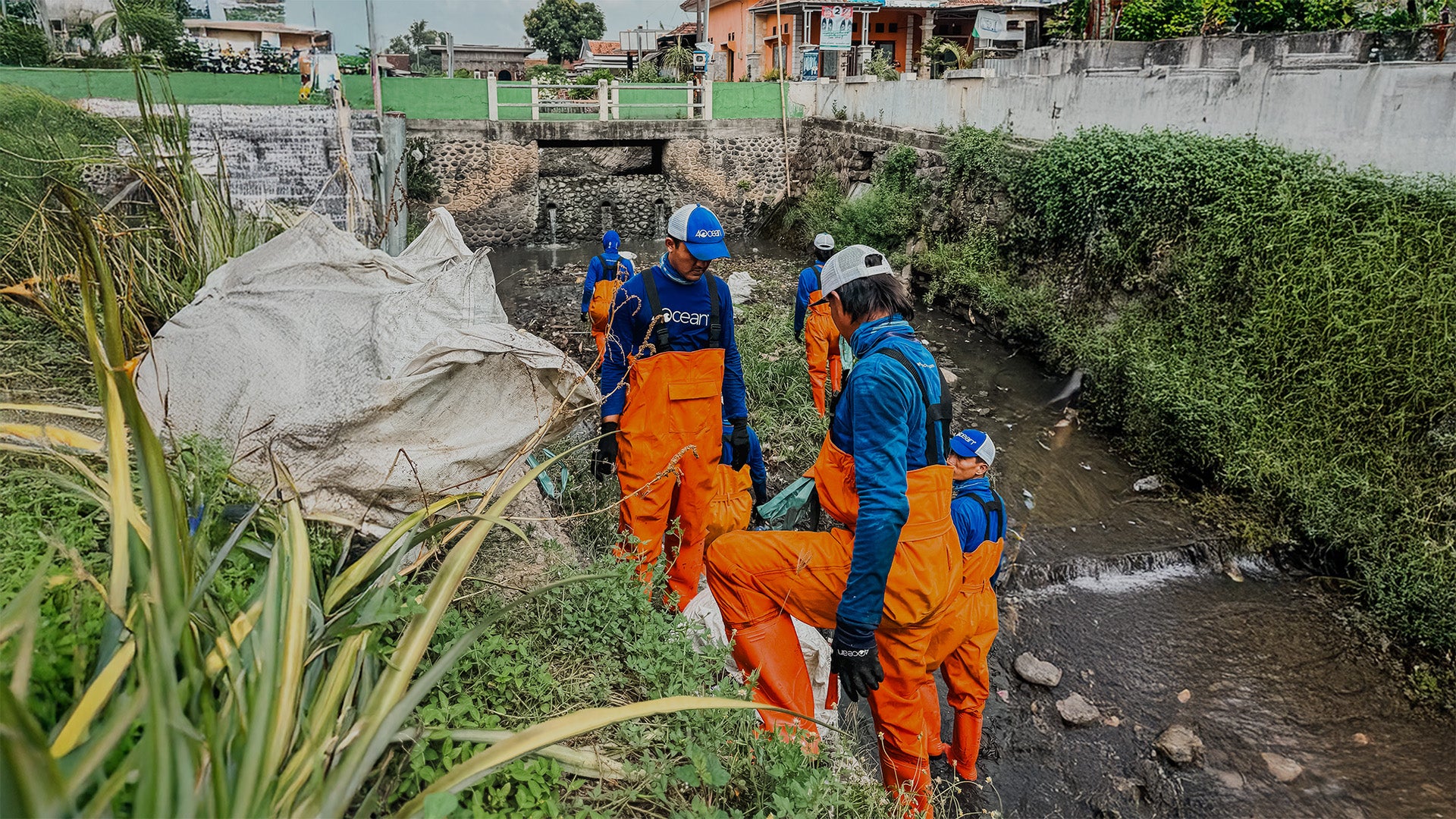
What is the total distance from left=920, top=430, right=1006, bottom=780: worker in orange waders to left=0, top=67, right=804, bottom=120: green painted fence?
45.1 feet

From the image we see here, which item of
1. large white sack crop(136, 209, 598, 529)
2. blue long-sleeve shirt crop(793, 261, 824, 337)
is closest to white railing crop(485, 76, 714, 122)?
blue long-sleeve shirt crop(793, 261, 824, 337)

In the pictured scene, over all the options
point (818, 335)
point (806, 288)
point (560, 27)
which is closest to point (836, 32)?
point (806, 288)

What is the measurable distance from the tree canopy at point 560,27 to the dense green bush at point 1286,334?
171 ft

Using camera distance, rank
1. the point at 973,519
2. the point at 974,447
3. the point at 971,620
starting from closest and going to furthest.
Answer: the point at 971,620, the point at 973,519, the point at 974,447

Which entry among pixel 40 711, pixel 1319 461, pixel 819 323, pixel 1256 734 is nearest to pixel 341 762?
pixel 40 711

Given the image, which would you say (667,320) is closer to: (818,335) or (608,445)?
(608,445)

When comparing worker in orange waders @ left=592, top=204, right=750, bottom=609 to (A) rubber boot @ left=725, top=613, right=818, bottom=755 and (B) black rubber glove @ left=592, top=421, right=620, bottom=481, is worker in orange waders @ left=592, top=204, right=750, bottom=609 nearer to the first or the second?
(B) black rubber glove @ left=592, top=421, right=620, bottom=481

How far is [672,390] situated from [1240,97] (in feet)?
22.5

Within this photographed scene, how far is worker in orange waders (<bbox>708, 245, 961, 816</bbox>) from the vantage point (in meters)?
2.51

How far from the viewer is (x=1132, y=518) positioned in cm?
Result: 602

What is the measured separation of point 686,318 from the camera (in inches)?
150

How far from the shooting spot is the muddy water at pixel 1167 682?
12.4 feet

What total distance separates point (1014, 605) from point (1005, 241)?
6.08m

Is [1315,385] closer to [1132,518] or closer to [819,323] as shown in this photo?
[1132,518]
